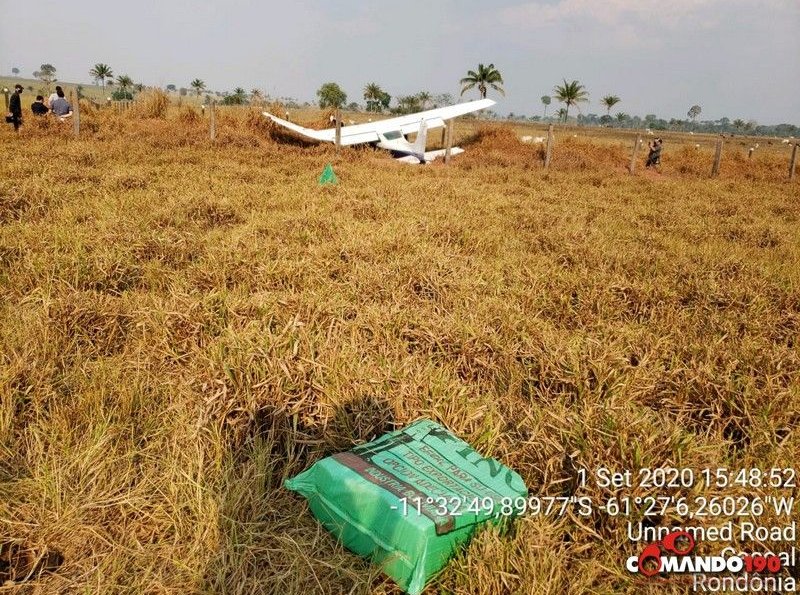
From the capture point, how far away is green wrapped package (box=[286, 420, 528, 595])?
1.89m

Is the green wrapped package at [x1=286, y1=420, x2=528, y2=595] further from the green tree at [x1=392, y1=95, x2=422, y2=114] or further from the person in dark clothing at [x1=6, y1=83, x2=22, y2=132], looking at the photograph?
the green tree at [x1=392, y1=95, x2=422, y2=114]

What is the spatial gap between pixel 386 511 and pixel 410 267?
11.4 ft

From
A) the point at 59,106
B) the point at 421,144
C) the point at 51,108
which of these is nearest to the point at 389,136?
the point at 421,144

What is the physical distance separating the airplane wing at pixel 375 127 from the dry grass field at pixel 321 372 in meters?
12.1

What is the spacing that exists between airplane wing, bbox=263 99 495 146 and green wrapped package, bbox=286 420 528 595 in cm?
1776

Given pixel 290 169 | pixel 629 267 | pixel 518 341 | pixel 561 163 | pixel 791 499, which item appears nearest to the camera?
pixel 791 499

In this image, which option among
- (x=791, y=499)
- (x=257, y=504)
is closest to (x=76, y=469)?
(x=257, y=504)

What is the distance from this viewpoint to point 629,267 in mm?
6047

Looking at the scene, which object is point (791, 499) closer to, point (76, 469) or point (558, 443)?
point (558, 443)

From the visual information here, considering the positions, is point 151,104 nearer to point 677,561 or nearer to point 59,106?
point 59,106

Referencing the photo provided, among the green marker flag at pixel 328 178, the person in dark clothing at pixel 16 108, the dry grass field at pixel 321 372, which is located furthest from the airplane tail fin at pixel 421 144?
the person in dark clothing at pixel 16 108

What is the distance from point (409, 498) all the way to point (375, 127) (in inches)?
831

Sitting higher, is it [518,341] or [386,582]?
[518,341]

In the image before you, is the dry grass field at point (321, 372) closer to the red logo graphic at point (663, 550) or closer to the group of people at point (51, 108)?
the red logo graphic at point (663, 550)
